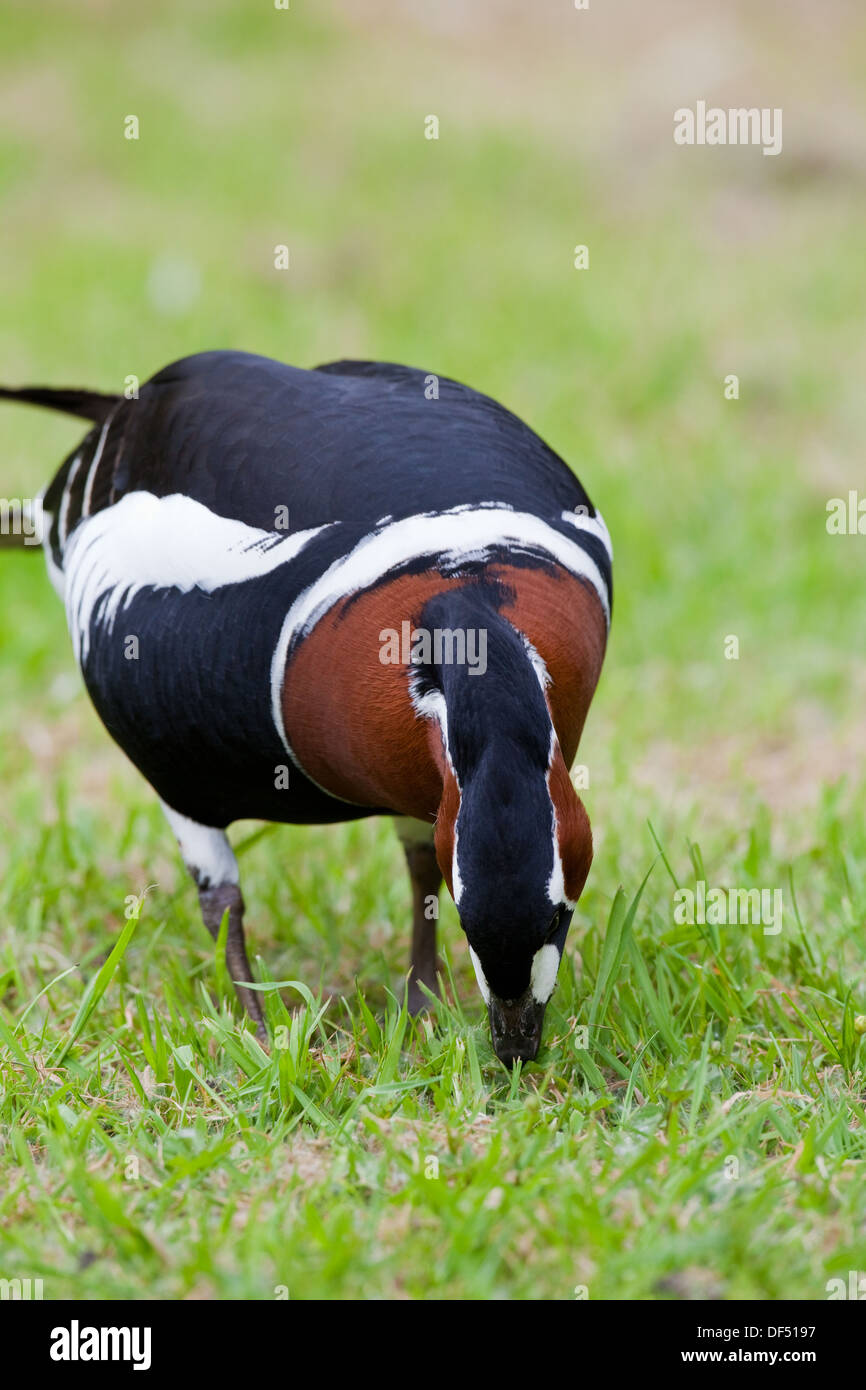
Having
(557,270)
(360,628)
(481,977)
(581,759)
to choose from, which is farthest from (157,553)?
(557,270)

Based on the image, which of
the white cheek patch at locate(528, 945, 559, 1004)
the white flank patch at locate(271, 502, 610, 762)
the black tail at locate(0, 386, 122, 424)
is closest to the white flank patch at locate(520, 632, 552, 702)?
the white flank patch at locate(271, 502, 610, 762)

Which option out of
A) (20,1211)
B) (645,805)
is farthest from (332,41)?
(20,1211)

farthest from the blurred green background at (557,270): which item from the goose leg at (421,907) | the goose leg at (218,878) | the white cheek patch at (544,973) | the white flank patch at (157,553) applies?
the white cheek patch at (544,973)

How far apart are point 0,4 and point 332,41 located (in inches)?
108

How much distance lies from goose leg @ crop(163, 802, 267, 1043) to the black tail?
1.13 m

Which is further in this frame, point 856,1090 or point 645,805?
point 645,805

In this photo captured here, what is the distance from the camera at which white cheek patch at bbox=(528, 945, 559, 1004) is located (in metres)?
2.42

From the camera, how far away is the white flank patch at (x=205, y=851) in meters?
3.24

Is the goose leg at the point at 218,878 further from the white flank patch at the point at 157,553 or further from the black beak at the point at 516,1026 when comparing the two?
the black beak at the point at 516,1026

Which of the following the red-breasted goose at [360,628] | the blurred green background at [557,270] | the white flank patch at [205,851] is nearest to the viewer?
the red-breasted goose at [360,628]

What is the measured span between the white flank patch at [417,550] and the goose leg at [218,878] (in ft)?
1.85

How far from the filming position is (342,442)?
2893 mm
